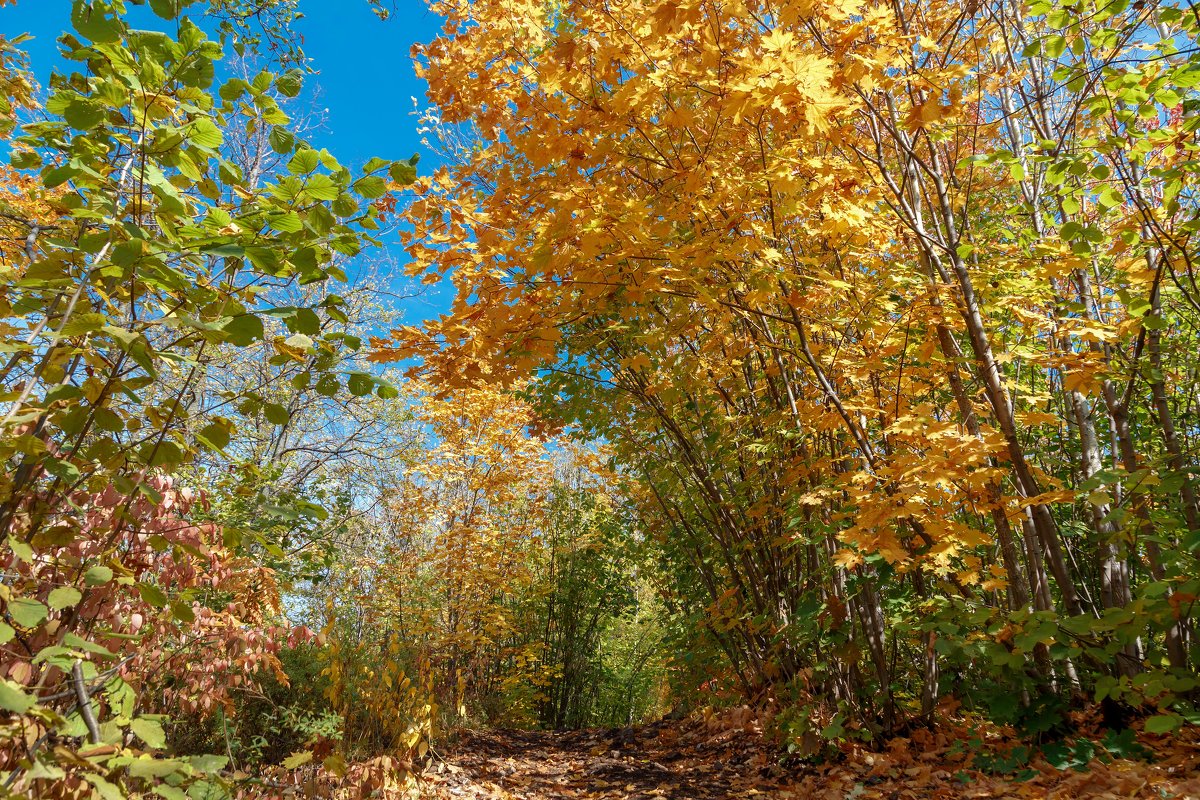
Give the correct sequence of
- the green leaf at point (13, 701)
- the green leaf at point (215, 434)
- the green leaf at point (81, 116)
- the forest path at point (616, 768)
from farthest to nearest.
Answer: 1. the forest path at point (616, 768)
2. the green leaf at point (215, 434)
3. the green leaf at point (81, 116)
4. the green leaf at point (13, 701)

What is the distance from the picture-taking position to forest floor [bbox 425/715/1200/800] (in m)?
2.59

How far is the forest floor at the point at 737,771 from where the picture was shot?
2592mm

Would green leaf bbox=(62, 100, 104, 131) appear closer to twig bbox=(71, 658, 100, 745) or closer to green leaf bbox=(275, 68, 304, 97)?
green leaf bbox=(275, 68, 304, 97)

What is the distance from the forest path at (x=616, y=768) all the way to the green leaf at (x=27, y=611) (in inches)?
124

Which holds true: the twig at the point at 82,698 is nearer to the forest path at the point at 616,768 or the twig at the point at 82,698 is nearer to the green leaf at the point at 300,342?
the green leaf at the point at 300,342

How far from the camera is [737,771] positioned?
4125mm

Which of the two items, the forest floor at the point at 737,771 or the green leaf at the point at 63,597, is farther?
the forest floor at the point at 737,771

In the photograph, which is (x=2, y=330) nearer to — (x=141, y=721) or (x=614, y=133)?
(x=141, y=721)

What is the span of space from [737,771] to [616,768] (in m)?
1.07

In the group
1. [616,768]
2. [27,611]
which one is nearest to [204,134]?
[27,611]

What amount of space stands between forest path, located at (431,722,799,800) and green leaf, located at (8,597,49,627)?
10.4 feet

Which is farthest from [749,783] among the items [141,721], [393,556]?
[393,556]

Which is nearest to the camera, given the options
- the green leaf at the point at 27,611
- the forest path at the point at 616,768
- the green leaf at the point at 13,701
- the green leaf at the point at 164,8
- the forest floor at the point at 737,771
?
the green leaf at the point at 13,701

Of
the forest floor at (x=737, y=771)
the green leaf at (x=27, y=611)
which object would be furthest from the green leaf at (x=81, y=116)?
the forest floor at (x=737, y=771)
